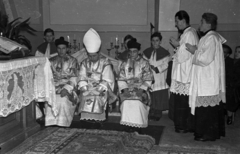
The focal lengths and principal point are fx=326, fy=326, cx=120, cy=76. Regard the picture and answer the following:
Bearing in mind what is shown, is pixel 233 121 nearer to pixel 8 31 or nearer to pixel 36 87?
pixel 36 87

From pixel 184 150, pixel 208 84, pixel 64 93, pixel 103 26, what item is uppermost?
pixel 103 26

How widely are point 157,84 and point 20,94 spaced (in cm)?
333

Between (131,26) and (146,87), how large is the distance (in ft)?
11.1

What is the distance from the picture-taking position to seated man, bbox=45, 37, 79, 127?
612cm

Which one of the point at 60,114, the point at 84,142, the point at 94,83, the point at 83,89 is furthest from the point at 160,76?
the point at 84,142

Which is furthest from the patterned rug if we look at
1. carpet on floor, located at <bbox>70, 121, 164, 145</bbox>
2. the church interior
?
carpet on floor, located at <bbox>70, 121, 164, 145</bbox>

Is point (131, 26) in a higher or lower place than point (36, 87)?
higher

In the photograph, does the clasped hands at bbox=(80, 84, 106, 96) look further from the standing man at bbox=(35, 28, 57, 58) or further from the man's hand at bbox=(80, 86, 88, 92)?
the standing man at bbox=(35, 28, 57, 58)

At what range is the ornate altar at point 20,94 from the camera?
414 centimetres

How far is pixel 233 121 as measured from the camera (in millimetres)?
6637

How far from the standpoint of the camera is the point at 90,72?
20.7 feet

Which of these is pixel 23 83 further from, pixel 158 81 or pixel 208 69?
pixel 158 81

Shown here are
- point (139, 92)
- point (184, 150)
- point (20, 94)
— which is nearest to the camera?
point (20, 94)

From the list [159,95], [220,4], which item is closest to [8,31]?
[159,95]
